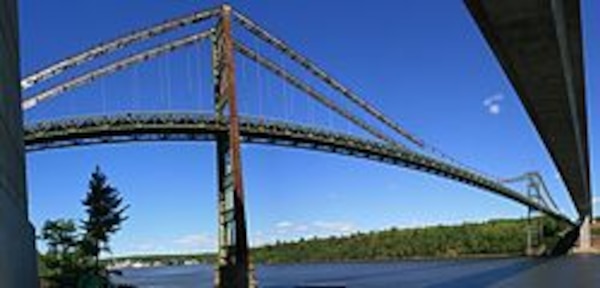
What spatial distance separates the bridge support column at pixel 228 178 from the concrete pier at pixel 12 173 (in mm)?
23668

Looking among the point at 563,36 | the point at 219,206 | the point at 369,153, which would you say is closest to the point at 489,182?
the point at 369,153

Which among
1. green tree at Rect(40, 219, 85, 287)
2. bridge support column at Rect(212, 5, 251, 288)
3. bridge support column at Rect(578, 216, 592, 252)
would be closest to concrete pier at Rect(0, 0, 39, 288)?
bridge support column at Rect(212, 5, 251, 288)

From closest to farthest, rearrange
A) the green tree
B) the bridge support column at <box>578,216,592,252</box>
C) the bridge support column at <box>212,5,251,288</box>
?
the bridge support column at <box>212,5,251,288</box> → the green tree → the bridge support column at <box>578,216,592,252</box>

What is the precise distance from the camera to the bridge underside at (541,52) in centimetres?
1333

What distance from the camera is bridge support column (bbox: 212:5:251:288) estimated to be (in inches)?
1735

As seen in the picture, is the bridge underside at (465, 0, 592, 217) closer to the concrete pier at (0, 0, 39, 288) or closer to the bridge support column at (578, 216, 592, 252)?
the concrete pier at (0, 0, 39, 288)

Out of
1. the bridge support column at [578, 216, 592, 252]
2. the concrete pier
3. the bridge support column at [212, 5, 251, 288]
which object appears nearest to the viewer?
the concrete pier

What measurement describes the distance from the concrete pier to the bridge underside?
7.28m

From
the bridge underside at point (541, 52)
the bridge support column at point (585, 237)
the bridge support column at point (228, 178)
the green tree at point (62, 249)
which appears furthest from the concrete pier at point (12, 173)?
the bridge support column at point (585, 237)

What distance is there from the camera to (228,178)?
47.1 m

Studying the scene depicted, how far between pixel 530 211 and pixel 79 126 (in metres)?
87.2

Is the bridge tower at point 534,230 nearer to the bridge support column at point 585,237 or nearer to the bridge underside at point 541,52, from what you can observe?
the bridge support column at point 585,237

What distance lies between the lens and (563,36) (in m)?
15.9

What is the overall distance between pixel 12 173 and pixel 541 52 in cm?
981
